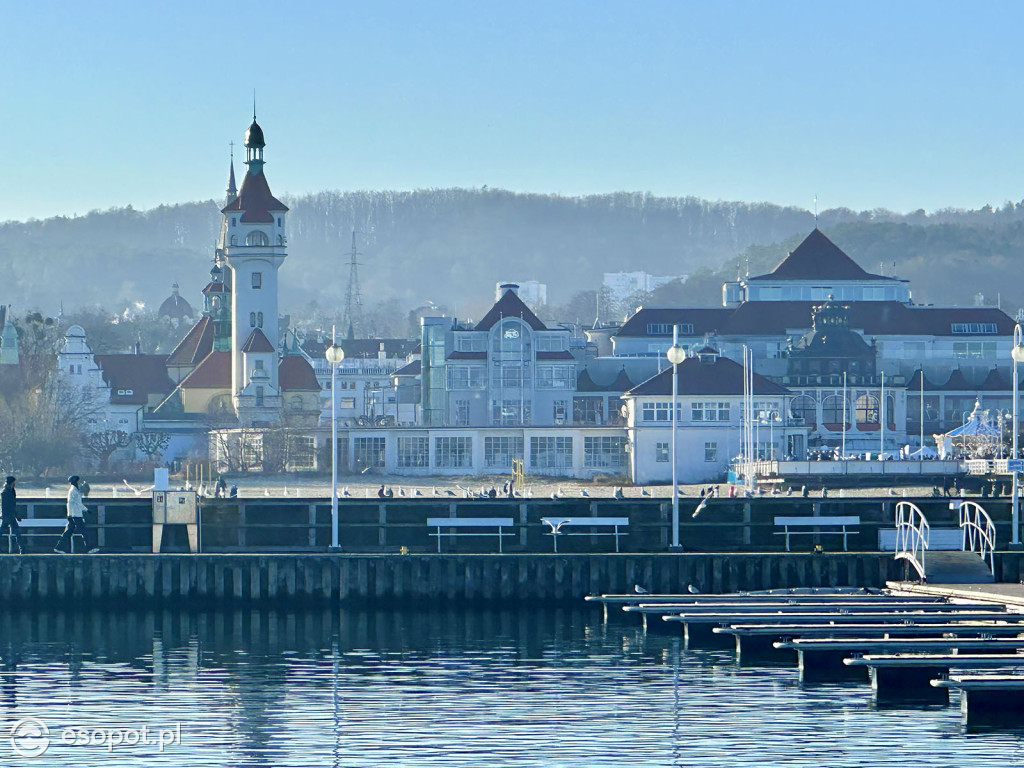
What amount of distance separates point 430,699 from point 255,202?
12352 cm

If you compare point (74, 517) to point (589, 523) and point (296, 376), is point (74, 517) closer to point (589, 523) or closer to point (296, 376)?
point (589, 523)

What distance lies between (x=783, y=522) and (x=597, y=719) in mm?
24275

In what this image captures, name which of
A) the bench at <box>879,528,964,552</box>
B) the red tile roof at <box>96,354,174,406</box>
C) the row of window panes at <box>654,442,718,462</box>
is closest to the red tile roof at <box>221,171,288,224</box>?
the red tile roof at <box>96,354,174,406</box>

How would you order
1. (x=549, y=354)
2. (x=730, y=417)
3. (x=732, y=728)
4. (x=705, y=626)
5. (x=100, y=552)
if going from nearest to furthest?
(x=732, y=728), (x=705, y=626), (x=100, y=552), (x=730, y=417), (x=549, y=354)

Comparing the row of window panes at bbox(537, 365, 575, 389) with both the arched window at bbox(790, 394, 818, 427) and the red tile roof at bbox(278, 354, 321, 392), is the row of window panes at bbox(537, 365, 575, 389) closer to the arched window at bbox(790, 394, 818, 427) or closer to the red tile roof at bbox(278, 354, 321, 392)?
the arched window at bbox(790, 394, 818, 427)

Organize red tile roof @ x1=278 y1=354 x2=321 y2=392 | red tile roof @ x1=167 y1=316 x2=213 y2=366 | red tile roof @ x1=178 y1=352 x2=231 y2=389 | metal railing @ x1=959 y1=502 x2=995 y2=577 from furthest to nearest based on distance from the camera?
red tile roof @ x1=167 y1=316 x2=213 y2=366, red tile roof @ x1=178 y1=352 x2=231 y2=389, red tile roof @ x1=278 y1=354 x2=321 y2=392, metal railing @ x1=959 y1=502 x2=995 y2=577

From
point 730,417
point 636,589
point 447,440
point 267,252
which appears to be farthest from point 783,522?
point 267,252

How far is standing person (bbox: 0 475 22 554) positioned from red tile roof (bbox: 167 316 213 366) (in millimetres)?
126413

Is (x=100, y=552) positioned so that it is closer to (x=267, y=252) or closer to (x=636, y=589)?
(x=636, y=589)

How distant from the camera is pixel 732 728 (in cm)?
4256

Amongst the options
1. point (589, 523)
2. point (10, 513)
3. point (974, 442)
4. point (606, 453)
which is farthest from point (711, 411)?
point (10, 513)

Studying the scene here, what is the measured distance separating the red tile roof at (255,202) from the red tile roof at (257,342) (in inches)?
340

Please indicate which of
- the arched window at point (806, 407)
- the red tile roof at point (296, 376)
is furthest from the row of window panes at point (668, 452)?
the red tile roof at point (296, 376)

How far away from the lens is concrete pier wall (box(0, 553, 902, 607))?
62875 millimetres
